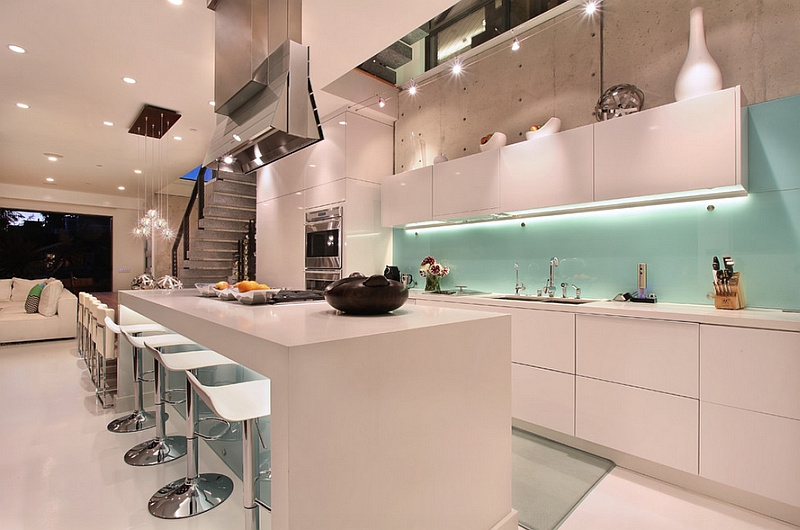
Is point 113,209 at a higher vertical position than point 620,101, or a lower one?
higher

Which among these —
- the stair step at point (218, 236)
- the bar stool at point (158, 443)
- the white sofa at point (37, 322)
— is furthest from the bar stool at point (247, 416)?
the white sofa at point (37, 322)

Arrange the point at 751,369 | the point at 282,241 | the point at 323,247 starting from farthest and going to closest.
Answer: the point at 282,241
the point at 323,247
the point at 751,369

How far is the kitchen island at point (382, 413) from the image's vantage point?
0.94 metres

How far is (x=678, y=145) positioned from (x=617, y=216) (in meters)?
0.67

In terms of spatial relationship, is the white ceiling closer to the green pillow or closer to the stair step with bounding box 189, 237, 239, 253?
the stair step with bounding box 189, 237, 239, 253

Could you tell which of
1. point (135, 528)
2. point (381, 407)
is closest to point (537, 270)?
point (381, 407)

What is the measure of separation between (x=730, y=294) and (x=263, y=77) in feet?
9.87

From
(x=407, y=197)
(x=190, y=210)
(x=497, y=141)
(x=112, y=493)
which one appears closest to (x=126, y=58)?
(x=407, y=197)

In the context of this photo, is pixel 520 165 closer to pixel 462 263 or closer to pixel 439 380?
pixel 462 263

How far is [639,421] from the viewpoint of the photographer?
2.15 metres

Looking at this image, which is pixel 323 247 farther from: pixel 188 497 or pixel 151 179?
pixel 151 179

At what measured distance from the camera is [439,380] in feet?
4.16

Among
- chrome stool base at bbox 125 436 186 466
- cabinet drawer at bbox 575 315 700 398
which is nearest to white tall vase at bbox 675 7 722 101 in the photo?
cabinet drawer at bbox 575 315 700 398

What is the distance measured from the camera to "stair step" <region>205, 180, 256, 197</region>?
6.14 meters
